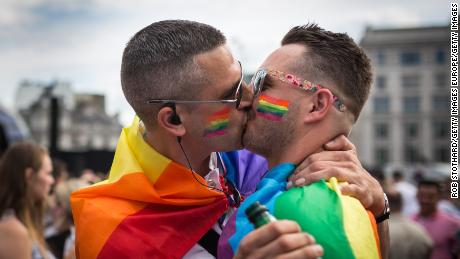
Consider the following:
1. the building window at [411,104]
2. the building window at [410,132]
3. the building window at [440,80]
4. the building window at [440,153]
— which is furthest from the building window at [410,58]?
the building window at [440,153]

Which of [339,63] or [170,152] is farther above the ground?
[339,63]

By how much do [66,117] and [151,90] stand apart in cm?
5659

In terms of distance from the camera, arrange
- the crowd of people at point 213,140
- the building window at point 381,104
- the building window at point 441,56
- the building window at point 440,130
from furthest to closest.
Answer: the building window at point 381,104 < the building window at point 440,130 < the building window at point 441,56 < the crowd of people at point 213,140

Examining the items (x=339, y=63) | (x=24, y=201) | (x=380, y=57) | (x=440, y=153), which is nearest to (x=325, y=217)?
(x=339, y=63)

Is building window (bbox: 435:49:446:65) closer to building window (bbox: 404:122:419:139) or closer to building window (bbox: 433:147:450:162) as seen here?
building window (bbox: 404:122:419:139)

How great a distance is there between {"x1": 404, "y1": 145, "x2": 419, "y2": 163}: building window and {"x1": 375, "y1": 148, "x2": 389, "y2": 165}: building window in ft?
8.78

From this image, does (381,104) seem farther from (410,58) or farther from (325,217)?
(325,217)

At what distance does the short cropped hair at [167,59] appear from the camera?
2.55 meters

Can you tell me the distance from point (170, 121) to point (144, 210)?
464 millimetres

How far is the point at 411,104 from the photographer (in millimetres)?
76938

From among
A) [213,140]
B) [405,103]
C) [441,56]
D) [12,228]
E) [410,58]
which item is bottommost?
[405,103]

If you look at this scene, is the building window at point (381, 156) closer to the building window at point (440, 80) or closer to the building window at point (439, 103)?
the building window at point (439, 103)

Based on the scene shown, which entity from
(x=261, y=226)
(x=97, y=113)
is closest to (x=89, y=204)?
(x=261, y=226)

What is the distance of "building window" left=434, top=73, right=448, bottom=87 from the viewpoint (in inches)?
2886
